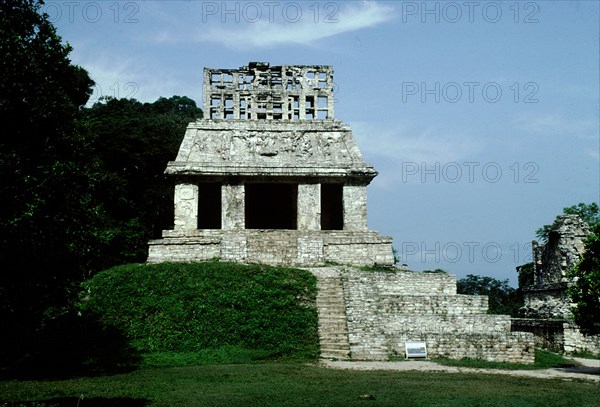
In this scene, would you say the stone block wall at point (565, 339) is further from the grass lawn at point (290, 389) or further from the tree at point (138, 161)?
the tree at point (138, 161)

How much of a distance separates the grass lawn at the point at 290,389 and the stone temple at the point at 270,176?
876 cm

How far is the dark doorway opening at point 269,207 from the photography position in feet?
101

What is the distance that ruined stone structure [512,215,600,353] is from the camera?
20.7m

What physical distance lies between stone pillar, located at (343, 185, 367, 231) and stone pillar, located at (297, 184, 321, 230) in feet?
3.59

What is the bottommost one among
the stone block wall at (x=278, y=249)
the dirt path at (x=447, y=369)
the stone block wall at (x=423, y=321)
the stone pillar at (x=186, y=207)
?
the dirt path at (x=447, y=369)

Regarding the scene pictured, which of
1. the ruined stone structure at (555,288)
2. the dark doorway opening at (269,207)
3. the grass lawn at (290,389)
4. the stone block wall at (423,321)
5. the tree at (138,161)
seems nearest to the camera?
the grass lawn at (290,389)

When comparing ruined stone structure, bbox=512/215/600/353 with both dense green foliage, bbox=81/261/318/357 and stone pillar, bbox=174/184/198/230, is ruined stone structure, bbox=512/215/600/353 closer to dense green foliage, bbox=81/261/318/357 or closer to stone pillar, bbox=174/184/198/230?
dense green foliage, bbox=81/261/318/357

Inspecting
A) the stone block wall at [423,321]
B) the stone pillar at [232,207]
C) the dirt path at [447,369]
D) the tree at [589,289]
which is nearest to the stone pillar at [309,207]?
the stone pillar at [232,207]

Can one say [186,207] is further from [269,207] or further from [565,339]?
[565,339]

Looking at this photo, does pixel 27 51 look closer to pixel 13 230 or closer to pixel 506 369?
pixel 13 230

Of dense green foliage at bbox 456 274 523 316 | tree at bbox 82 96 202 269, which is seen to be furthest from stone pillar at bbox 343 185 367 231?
dense green foliage at bbox 456 274 523 316

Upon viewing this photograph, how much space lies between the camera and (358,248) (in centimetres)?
2298

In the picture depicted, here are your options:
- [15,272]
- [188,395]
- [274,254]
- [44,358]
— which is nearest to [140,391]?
[188,395]

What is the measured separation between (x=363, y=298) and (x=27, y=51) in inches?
426
